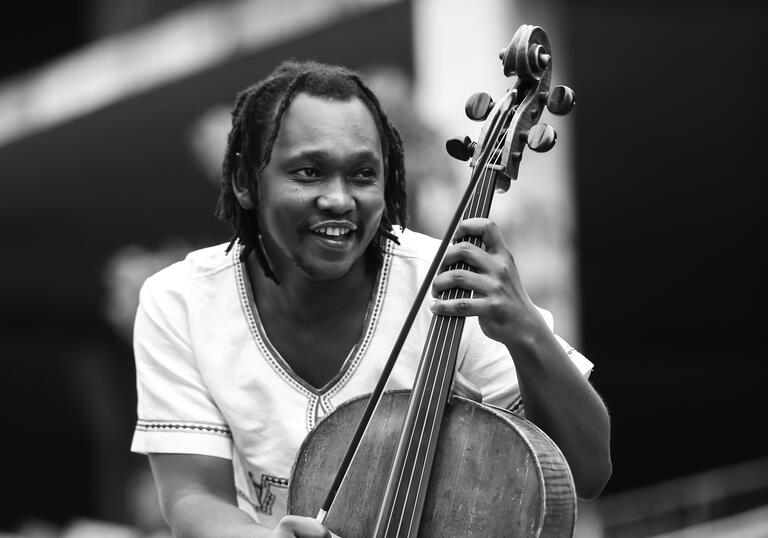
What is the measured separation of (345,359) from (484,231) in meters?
0.67

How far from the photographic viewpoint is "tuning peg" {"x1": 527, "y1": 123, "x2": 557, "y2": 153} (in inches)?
108

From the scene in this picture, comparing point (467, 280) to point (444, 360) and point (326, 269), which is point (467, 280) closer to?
point (444, 360)

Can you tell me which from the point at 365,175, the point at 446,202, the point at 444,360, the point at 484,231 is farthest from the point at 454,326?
the point at 446,202

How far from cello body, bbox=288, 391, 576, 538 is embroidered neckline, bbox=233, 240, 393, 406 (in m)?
0.30

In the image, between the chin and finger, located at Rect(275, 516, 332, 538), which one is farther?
the chin

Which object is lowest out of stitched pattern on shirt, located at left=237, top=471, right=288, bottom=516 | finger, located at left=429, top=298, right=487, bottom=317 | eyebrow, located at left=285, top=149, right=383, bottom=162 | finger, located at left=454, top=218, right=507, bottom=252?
stitched pattern on shirt, located at left=237, top=471, right=288, bottom=516

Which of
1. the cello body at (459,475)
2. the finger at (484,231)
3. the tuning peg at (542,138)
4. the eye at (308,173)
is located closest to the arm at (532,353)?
the finger at (484,231)

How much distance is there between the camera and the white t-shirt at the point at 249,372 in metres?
3.13

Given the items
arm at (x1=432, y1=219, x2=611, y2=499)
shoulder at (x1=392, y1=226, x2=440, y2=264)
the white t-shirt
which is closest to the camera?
arm at (x1=432, y1=219, x2=611, y2=499)

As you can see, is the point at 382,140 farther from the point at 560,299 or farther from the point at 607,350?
the point at 607,350

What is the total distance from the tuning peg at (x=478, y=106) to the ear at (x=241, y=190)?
0.60 metres

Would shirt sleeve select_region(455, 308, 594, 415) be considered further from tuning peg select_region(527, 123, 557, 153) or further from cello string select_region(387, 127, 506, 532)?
tuning peg select_region(527, 123, 557, 153)

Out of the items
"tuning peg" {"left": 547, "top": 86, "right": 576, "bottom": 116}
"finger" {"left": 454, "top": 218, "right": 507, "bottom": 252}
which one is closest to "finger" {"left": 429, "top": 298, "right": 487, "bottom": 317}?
"finger" {"left": 454, "top": 218, "right": 507, "bottom": 252}

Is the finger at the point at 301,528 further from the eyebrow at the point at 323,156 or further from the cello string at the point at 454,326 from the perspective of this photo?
the eyebrow at the point at 323,156
